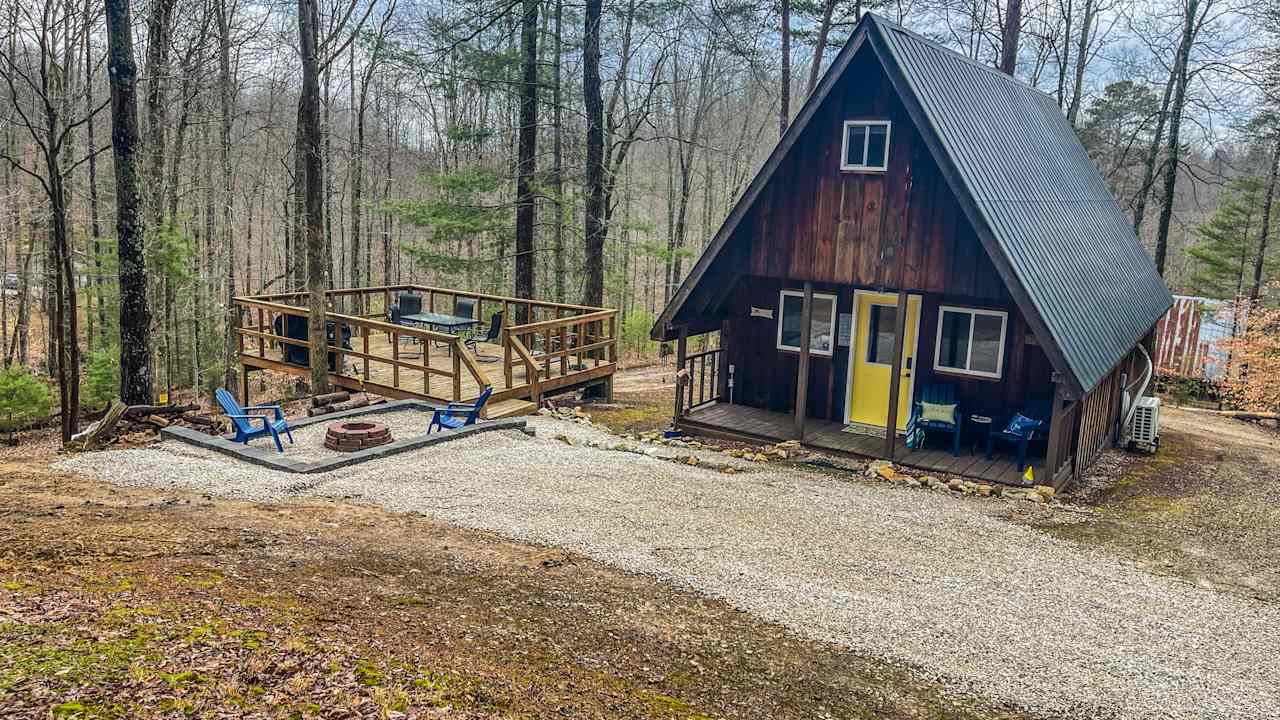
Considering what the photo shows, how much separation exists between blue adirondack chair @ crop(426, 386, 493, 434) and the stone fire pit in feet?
2.46

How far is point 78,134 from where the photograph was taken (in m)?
26.5

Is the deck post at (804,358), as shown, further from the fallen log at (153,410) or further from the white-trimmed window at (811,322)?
the fallen log at (153,410)

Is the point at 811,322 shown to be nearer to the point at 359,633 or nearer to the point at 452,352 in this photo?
the point at 452,352

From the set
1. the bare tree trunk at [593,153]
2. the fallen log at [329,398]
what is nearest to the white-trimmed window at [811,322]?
the bare tree trunk at [593,153]

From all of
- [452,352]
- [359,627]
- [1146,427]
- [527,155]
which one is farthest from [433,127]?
[359,627]

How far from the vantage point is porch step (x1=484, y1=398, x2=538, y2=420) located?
1292 centimetres

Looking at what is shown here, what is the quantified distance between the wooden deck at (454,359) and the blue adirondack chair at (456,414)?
0.68m

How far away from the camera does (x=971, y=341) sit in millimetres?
11906

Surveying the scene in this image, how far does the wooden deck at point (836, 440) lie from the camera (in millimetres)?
11359

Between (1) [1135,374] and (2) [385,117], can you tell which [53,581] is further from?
(2) [385,117]

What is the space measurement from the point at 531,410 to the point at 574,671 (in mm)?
8876

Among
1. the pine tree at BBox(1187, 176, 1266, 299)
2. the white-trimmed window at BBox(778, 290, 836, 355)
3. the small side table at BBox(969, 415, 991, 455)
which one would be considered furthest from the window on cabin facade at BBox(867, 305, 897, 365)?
the pine tree at BBox(1187, 176, 1266, 299)

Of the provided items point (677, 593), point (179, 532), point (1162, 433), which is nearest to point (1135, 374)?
point (1162, 433)

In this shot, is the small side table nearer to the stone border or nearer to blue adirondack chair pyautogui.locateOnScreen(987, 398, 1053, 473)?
blue adirondack chair pyautogui.locateOnScreen(987, 398, 1053, 473)
